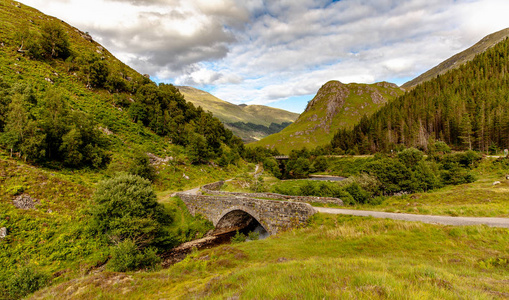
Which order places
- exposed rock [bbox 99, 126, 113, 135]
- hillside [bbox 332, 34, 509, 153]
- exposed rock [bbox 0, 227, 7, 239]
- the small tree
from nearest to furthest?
exposed rock [bbox 0, 227, 7, 239] → exposed rock [bbox 99, 126, 113, 135] → the small tree → hillside [bbox 332, 34, 509, 153]

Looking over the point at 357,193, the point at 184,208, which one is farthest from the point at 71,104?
the point at 357,193

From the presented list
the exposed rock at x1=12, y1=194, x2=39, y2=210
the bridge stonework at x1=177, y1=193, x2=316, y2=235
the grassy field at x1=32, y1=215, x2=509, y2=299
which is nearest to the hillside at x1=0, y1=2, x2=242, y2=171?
the exposed rock at x1=12, y1=194, x2=39, y2=210

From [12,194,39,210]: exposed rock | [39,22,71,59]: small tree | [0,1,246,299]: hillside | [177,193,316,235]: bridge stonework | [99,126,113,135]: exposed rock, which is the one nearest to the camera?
[0,1,246,299]: hillside

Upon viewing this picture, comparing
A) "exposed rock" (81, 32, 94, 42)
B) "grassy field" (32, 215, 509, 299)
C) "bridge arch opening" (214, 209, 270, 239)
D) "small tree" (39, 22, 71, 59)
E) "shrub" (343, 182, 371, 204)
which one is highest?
"exposed rock" (81, 32, 94, 42)

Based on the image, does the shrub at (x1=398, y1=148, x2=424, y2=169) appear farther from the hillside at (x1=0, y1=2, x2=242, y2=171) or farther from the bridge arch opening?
the hillside at (x1=0, y1=2, x2=242, y2=171)

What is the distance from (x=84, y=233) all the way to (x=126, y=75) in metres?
79.4

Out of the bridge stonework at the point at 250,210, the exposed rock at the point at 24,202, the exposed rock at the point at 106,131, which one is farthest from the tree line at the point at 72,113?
the bridge stonework at the point at 250,210

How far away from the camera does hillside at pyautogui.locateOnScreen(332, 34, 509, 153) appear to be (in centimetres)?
6619

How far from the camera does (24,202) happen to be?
21391mm

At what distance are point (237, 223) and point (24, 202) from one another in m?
28.7

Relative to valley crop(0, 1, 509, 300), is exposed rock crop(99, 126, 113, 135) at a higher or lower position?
higher

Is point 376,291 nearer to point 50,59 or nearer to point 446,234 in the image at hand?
point 446,234

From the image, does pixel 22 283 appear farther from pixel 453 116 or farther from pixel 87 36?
pixel 453 116

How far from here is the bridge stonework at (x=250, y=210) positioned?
21359 mm
